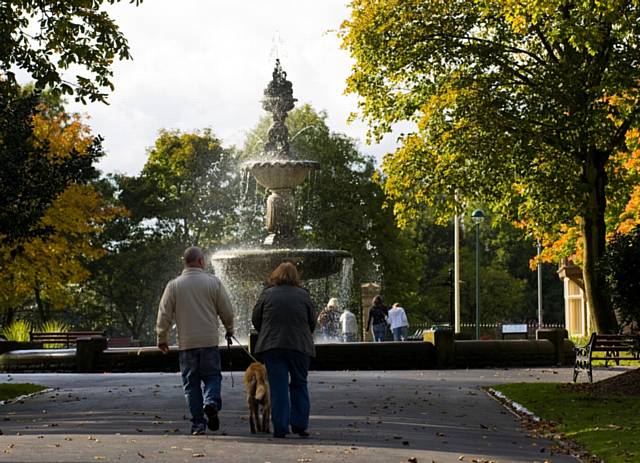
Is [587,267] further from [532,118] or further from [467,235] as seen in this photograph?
[467,235]

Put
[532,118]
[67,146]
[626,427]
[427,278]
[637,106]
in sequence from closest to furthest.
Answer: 1. [626,427]
2. [637,106]
3. [532,118]
4. [67,146]
5. [427,278]

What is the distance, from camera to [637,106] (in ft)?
94.6

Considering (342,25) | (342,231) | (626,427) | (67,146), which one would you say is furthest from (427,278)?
(626,427)

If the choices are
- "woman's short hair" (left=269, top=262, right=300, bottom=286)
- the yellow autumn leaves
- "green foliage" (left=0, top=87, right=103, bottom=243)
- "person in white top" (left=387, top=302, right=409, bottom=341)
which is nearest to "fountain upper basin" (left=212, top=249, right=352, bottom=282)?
"person in white top" (left=387, top=302, right=409, bottom=341)

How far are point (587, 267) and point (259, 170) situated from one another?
8.35m

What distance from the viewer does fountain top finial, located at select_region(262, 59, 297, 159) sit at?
34125 millimetres

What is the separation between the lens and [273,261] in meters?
30.6

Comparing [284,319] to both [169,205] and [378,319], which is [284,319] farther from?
[169,205]

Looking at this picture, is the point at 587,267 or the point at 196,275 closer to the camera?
the point at 196,275

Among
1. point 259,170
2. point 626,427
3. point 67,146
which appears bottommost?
point 626,427

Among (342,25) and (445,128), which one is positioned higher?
(342,25)

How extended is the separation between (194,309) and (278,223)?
2059 cm

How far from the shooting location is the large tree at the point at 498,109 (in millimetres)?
30297

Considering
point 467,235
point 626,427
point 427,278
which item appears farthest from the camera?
point 467,235
